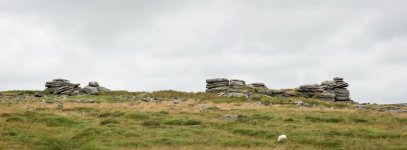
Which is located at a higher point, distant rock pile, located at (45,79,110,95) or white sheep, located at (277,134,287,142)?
distant rock pile, located at (45,79,110,95)

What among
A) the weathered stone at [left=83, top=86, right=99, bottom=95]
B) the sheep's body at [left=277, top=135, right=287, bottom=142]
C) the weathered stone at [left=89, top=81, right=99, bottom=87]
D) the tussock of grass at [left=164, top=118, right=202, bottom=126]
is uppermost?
the weathered stone at [left=89, top=81, right=99, bottom=87]

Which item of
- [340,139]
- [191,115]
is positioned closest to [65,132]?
[191,115]

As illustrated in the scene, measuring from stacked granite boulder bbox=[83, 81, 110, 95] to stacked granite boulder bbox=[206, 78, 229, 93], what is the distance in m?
16.6

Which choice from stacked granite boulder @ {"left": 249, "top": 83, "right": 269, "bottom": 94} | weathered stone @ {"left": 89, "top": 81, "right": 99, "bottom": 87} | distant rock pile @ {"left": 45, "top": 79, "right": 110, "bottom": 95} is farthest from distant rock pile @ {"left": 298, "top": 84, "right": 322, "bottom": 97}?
weathered stone @ {"left": 89, "top": 81, "right": 99, "bottom": 87}

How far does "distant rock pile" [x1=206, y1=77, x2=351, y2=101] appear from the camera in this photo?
246ft

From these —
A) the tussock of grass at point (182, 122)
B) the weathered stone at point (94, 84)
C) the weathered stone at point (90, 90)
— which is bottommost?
the tussock of grass at point (182, 122)

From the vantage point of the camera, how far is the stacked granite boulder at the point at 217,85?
7638cm

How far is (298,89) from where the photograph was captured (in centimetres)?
7875

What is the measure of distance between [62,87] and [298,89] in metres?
37.8

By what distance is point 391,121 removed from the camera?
4162cm

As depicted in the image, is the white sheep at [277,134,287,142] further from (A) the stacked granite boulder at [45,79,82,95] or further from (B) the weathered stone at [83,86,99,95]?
(A) the stacked granite boulder at [45,79,82,95]

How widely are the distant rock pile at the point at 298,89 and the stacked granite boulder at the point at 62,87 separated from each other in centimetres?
2093

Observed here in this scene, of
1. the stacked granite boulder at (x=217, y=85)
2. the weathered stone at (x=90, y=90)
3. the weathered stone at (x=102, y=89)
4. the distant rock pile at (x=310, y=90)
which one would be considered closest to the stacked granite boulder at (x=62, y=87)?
the weathered stone at (x=90, y=90)

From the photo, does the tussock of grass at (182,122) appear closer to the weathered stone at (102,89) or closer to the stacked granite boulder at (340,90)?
the weathered stone at (102,89)
